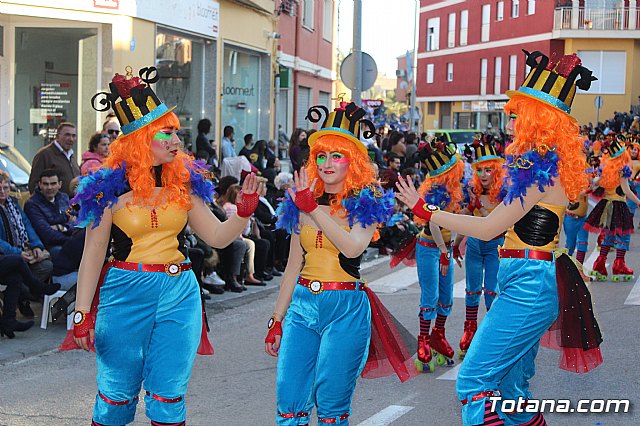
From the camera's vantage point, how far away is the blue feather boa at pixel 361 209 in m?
5.13

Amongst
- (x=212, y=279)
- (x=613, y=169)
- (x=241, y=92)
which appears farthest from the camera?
(x=241, y=92)

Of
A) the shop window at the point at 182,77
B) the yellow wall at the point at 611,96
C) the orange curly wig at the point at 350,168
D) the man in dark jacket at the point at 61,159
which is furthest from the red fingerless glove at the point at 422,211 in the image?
the yellow wall at the point at 611,96

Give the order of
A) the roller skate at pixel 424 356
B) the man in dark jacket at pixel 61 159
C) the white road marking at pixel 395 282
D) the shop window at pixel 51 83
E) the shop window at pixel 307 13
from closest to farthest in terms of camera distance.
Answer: the roller skate at pixel 424 356, the man in dark jacket at pixel 61 159, the white road marking at pixel 395 282, the shop window at pixel 51 83, the shop window at pixel 307 13

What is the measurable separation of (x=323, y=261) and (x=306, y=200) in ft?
1.37

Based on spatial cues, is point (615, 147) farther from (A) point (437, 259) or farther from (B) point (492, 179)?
(A) point (437, 259)

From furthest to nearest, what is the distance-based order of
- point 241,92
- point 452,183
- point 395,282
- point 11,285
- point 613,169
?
point 241,92
point 395,282
point 613,169
point 11,285
point 452,183

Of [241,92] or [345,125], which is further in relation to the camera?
[241,92]

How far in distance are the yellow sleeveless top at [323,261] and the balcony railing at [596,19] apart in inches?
1819

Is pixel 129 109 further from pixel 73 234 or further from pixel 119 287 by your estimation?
pixel 73 234

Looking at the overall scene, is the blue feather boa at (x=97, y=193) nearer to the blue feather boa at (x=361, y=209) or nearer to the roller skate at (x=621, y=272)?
the blue feather boa at (x=361, y=209)

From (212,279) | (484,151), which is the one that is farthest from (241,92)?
(484,151)

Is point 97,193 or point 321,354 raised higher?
point 97,193

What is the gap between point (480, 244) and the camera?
8.18m

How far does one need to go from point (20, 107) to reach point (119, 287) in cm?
1218
